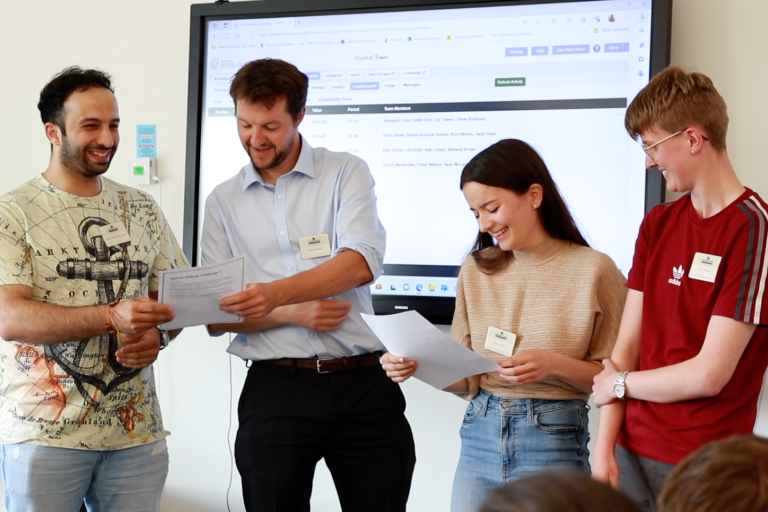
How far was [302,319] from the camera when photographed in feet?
7.13

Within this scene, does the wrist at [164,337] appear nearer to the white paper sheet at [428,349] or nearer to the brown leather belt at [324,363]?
the brown leather belt at [324,363]

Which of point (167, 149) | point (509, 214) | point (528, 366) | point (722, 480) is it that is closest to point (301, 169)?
point (509, 214)

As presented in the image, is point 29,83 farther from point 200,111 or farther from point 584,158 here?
point 584,158

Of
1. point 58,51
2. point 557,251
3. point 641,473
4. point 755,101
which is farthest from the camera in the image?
point 58,51

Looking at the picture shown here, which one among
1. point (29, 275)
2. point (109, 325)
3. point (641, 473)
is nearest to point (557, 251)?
point (641, 473)

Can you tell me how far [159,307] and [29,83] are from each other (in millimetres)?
2070

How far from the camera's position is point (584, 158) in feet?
9.16

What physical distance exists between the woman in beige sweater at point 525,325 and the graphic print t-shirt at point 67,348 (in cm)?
75

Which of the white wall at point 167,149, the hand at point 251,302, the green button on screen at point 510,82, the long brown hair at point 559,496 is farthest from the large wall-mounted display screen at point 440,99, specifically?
the long brown hair at point 559,496

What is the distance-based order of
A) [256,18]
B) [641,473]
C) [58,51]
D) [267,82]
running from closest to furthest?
[641,473]
[267,82]
[256,18]
[58,51]

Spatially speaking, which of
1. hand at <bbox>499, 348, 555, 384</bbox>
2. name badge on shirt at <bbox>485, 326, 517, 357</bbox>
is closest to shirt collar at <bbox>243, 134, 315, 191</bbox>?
name badge on shirt at <bbox>485, 326, 517, 357</bbox>

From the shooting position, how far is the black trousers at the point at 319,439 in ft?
7.07

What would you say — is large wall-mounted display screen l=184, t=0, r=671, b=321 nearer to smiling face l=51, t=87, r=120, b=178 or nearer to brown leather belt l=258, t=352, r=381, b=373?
brown leather belt l=258, t=352, r=381, b=373

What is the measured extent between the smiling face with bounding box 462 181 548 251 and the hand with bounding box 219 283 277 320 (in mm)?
597
